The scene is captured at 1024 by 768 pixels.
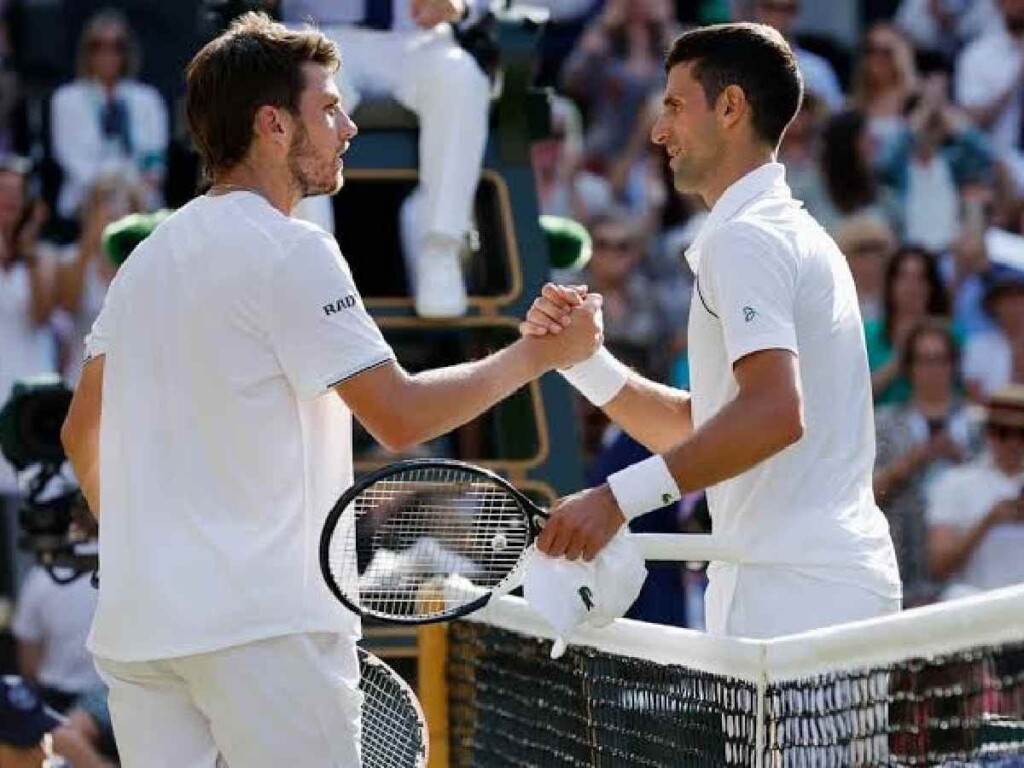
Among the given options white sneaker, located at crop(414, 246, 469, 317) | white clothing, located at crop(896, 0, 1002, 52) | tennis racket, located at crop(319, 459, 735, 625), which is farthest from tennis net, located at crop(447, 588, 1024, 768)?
white clothing, located at crop(896, 0, 1002, 52)

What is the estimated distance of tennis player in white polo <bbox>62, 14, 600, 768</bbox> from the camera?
15.1 ft

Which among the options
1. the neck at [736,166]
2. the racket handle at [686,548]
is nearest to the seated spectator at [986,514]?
the racket handle at [686,548]

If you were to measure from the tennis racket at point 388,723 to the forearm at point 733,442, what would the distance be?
728mm

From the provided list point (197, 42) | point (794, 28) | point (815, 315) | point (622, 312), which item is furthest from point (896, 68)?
point (815, 315)

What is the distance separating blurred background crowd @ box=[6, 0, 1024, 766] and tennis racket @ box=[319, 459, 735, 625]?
5117mm

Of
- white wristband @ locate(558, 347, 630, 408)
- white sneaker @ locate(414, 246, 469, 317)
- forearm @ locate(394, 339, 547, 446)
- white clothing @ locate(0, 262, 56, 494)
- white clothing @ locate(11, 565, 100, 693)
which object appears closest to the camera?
forearm @ locate(394, 339, 547, 446)

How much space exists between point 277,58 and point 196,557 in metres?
0.87

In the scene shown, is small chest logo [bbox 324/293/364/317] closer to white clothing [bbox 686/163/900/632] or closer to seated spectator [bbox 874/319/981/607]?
white clothing [bbox 686/163/900/632]

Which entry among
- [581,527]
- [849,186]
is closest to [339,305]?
[581,527]

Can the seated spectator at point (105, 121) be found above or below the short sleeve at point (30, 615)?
above

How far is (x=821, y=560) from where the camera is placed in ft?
15.9

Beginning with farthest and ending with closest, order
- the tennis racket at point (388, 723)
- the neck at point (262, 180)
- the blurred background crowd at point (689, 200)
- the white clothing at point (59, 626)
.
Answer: the blurred background crowd at point (689, 200) → the white clothing at point (59, 626) → the tennis racket at point (388, 723) → the neck at point (262, 180)

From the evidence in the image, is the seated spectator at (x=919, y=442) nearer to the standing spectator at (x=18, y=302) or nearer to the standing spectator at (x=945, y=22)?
the standing spectator at (x=945, y=22)

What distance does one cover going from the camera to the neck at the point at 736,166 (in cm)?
513
